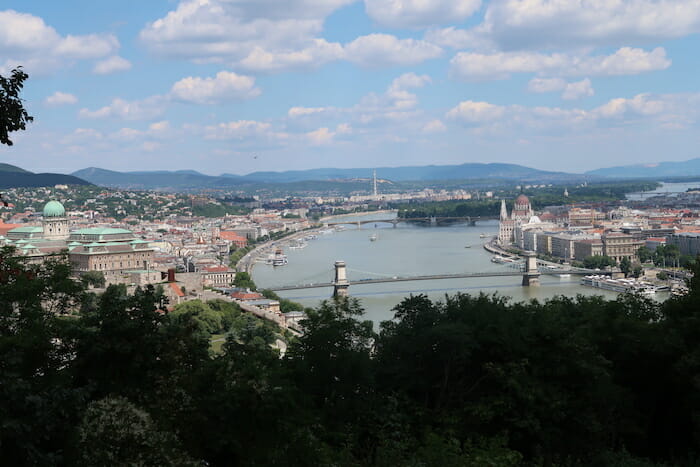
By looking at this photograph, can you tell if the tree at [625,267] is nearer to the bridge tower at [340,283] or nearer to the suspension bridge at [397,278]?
the suspension bridge at [397,278]

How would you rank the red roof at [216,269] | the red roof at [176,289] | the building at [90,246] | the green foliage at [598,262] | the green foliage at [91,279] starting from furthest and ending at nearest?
the green foliage at [598,262] < the red roof at [216,269] < the building at [90,246] < the red roof at [176,289] < the green foliage at [91,279]

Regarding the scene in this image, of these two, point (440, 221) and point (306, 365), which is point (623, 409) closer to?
point (306, 365)

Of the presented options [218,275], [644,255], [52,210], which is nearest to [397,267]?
[218,275]

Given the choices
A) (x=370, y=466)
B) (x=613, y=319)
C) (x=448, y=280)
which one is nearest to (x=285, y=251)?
(x=448, y=280)

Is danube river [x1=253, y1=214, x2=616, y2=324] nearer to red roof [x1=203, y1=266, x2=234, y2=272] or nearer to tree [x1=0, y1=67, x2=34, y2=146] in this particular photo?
red roof [x1=203, y1=266, x2=234, y2=272]

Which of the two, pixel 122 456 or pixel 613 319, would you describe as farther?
pixel 613 319

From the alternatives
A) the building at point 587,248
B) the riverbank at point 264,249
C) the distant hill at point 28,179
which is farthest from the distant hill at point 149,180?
the building at point 587,248

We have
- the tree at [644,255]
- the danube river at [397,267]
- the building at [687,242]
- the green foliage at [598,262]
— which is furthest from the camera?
the building at [687,242]
